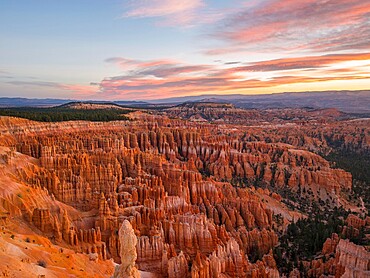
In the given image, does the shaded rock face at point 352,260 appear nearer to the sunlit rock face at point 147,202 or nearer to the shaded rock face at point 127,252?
the sunlit rock face at point 147,202

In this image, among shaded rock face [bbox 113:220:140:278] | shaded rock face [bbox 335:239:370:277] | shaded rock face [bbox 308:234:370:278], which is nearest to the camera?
shaded rock face [bbox 113:220:140:278]

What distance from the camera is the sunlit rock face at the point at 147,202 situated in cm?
2197

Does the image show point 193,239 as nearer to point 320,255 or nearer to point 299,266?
point 299,266

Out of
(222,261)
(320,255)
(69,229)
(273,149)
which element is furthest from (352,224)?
(273,149)

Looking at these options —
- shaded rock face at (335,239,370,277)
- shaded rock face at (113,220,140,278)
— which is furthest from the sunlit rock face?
shaded rock face at (335,239,370,277)

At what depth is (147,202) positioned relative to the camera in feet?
95.1

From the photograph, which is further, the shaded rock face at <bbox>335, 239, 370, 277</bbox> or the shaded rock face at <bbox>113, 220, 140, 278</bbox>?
the shaded rock face at <bbox>335, 239, 370, 277</bbox>

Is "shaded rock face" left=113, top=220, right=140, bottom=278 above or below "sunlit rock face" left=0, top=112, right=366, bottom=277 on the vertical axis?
above

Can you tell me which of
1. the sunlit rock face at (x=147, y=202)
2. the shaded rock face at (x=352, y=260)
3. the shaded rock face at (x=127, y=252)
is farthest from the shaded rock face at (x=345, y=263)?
the shaded rock face at (x=127, y=252)

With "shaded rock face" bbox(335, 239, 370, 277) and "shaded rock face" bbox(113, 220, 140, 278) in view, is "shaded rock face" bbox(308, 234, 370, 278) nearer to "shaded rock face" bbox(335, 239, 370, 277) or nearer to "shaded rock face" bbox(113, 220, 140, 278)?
"shaded rock face" bbox(335, 239, 370, 277)

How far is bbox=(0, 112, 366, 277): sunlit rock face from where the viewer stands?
2197cm

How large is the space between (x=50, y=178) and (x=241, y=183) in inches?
1278

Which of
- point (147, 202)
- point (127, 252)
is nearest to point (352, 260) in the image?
point (147, 202)

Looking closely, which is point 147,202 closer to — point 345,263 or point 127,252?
point 345,263
